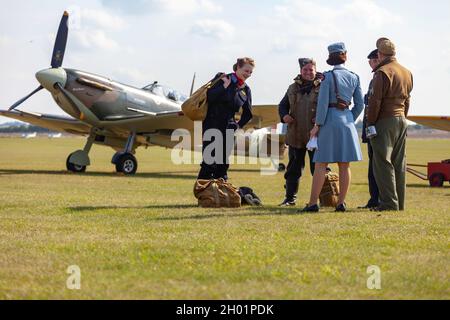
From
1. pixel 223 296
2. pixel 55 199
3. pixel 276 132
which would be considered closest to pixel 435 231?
pixel 223 296

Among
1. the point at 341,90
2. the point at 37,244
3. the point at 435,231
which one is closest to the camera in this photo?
the point at 37,244

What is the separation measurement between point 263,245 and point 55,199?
4.87 metres

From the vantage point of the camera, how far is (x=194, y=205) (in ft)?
31.0

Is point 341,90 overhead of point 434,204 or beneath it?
overhead

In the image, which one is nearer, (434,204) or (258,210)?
(258,210)

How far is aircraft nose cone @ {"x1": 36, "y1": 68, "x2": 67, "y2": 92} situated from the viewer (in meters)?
18.9

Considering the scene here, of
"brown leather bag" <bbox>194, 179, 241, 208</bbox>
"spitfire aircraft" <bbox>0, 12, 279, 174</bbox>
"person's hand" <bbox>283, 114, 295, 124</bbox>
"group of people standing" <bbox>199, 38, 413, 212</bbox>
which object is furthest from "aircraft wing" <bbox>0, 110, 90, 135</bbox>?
"group of people standing" <bbox>199, 38, 413, 212</bbox>

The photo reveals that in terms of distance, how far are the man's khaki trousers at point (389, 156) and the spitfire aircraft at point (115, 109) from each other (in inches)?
437

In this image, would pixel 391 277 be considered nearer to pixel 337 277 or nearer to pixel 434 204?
pixel 337 277

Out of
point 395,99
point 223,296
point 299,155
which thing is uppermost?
point 395,99

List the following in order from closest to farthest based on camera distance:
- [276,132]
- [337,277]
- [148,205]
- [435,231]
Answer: [337,277] < [435,231] < [148,205] < [276,132]

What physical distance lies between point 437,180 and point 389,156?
7.22 m

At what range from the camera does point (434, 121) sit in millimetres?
16859

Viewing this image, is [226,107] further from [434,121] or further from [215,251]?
[434,121]
